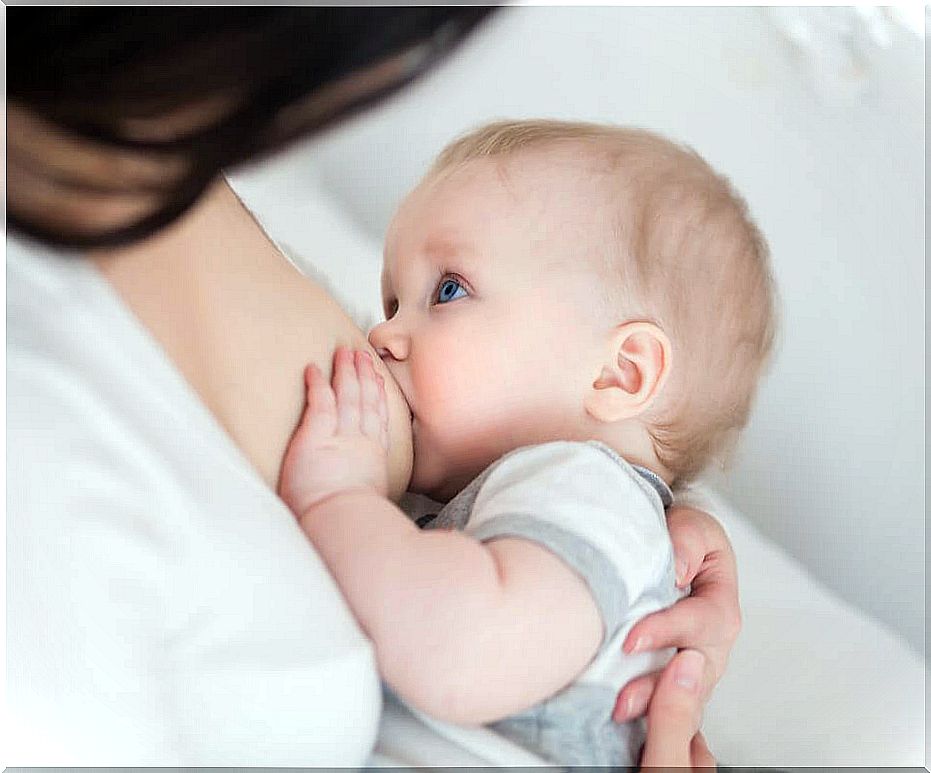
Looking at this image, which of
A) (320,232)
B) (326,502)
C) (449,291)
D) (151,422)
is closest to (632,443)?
(449,291)

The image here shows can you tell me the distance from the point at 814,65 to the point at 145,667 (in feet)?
3.36

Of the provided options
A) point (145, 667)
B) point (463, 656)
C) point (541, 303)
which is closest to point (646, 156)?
point (541, 303)

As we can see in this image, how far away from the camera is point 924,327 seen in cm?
122

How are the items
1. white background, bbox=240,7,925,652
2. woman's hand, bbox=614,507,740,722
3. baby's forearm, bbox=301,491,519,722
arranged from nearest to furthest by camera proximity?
baby's forearm, bbox=301,491,519,722, woman's hand, bbox=614,507,740,722, white background, bbox=240,7,925,652

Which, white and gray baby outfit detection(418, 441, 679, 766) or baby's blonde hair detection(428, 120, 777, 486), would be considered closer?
white and gray baby outfit detection(418, 441, 679, 766)

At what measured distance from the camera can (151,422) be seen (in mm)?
539

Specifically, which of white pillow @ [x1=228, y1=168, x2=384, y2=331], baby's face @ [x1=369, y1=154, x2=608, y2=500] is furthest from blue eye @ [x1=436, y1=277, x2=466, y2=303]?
white pillow @ [x1=228, y1=168, x2=384, y2=331]

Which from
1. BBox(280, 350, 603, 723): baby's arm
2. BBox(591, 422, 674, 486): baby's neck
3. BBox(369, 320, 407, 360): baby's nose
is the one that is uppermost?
BBox(369, 320, 407, 360): baby's nose

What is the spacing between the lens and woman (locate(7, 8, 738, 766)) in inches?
19.9

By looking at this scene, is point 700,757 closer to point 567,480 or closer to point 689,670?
point 689,670

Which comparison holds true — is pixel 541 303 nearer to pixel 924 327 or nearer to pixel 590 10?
pixel 924 327

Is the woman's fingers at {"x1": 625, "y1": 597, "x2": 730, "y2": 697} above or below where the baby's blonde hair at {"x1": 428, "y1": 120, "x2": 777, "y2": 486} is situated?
below

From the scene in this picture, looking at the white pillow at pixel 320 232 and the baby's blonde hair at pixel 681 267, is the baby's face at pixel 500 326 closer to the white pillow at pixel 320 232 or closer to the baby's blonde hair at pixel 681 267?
the baby's blonde hair at pixel 681 267

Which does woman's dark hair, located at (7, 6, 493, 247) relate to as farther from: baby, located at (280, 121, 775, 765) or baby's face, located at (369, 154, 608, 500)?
baby's face, located at (369, 154, 608, 500)
